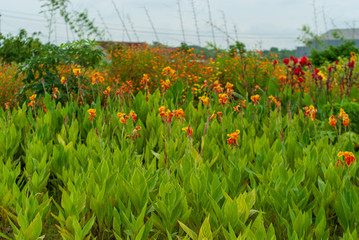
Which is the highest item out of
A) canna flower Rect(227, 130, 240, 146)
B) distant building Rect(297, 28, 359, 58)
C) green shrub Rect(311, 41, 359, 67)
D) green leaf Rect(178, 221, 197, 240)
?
distant building Rect(297, 28, 359, 58)

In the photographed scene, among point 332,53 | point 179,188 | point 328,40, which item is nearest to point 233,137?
point 179,188

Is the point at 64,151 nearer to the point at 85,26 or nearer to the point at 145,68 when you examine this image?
the point at 145,68

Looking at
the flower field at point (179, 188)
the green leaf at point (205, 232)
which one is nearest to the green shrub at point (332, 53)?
the flower field at point (179, 188)

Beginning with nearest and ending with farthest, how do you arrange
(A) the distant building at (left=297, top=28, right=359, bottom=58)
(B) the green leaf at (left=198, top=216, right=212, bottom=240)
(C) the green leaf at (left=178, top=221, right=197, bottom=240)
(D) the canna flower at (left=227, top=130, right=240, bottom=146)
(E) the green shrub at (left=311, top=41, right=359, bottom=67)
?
1. (B) the green leaf at (left=198, top=216, right=212, bottom=240)
2. (C) the green leaf at (left=178, top=221, right=197, bottom=240)
3. (D) the canna flower at (left=227, top=130, right=240, bottom=146)
4. (E) the green shrub at (left=311, top=41, right=359, bottom=67)
5. (A) the distant building at (left=297, top=28, right=359, bottom=58)

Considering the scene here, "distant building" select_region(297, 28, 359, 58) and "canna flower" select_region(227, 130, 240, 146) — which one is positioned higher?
"distant building" select_region(297, 28, 359, 58)

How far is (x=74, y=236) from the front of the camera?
259 centimetres

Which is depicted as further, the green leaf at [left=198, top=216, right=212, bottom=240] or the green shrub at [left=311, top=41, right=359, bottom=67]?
the green shrub at [left=311, top=41, right=359, bottom=67]

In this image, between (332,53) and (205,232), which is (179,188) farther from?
(332,53)

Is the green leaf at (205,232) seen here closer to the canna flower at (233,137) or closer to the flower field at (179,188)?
the flower field at (179,188)

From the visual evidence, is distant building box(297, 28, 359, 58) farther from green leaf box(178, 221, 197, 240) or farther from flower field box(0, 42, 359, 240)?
green leaf box(178, 221, 197, 240)

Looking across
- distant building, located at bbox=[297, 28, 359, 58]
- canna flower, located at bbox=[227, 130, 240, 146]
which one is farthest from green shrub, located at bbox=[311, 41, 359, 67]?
canna flower, located at bbox=[227, 130, 240, 146]

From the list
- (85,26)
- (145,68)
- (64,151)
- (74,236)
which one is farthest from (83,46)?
(85,26)

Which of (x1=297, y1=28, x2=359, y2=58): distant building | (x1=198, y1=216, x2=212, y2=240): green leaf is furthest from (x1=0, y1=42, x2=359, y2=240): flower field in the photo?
(x1=297, y1=28, x2=359, y2=58): distant building

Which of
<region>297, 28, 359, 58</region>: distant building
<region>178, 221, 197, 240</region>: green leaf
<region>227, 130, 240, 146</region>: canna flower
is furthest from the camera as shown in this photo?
<region>297, 28, 359, 58</region>: distant building
